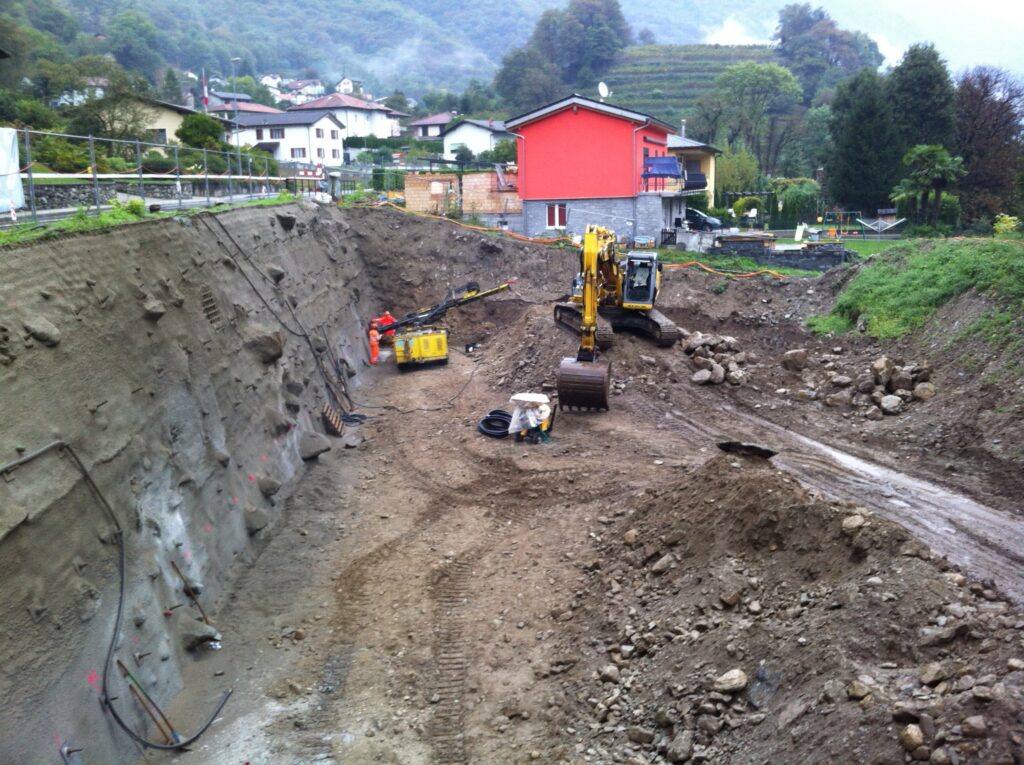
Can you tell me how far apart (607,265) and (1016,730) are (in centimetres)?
1681

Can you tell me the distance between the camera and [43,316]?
10.5m

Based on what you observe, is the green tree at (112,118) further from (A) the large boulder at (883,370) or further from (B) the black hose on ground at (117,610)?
(A) the large boulder at (883,370)

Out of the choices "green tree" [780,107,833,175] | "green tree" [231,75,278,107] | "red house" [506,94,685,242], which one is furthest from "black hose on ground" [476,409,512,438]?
"green tree" [231,75,278,107]

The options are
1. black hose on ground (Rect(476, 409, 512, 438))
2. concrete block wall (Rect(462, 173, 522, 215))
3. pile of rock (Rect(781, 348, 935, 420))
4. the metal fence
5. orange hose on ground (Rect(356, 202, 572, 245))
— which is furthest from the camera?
concrete block wall (Rect(462, 173, 522, 215))

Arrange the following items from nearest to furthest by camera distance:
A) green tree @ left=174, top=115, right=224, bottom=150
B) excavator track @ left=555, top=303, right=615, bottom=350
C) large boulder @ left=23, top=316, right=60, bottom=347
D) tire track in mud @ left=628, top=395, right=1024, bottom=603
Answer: large boulder @ left=23, top=316, right=60, bottom=347 → tire track in mud @ left=628, top=395, right=1024, bottom=603 → excavator track @ left=555, top=303, right=615, bottom=350 → green tree @ left=174, top=115, right=224, bottom=150

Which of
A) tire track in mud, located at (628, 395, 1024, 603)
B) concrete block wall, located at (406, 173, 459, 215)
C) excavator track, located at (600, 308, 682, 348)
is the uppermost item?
concrete block wall, located at (406, 173, 459, 215)

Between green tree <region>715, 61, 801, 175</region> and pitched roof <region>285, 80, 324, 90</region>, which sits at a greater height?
pitched roof <region>285, 80, 324, 90</region>

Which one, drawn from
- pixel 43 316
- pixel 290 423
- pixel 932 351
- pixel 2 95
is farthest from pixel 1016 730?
pixel 2 95

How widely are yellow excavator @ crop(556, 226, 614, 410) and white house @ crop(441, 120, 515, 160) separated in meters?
50.2

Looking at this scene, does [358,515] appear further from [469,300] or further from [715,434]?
[469,300]

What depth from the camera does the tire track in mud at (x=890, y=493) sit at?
11.3 metres

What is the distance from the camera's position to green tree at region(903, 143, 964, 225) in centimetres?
3794

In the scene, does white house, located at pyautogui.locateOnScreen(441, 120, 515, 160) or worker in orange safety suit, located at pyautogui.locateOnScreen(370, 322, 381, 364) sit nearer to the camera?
worker in orange safety suit, located at pyautogui.locateOnScreen(370, 322, 381, 364)

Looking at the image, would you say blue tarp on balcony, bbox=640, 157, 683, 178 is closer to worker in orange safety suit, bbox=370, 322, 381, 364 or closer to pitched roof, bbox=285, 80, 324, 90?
worker in orange safety suit, bbox=370, 322, 381, 364
